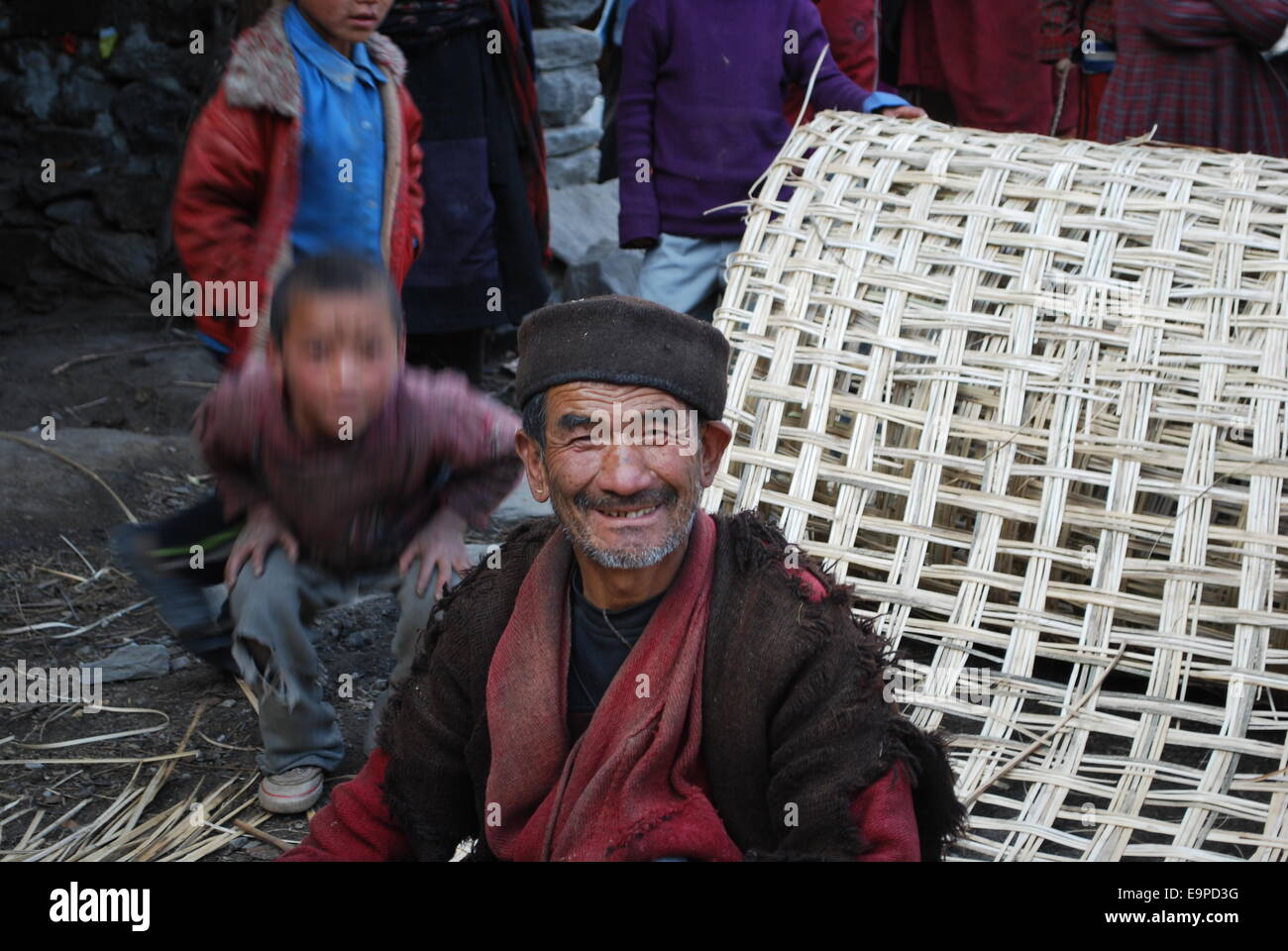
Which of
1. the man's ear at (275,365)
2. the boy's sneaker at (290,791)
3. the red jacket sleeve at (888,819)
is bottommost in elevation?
the boy's sneaker at (290,791)

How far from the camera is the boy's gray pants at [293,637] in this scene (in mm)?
2695

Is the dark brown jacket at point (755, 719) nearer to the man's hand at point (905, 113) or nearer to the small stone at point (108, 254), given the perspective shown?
the man's hand at point (905, 113)

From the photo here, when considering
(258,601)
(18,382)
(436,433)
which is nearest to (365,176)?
(436,433)

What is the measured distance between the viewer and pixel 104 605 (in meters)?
3.74

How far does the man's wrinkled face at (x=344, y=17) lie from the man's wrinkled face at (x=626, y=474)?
64.5 inches

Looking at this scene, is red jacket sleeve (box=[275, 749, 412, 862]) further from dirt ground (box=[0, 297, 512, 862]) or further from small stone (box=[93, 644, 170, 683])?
small stone (box=[93, 644, 170, 683])

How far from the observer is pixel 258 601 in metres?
2.68

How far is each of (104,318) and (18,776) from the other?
12.6 ft

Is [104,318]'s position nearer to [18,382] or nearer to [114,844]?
[18,382]

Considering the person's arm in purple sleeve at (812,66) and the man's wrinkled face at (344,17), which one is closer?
the man's wrinkled face at (344,17)

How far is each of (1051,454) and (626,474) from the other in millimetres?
1348

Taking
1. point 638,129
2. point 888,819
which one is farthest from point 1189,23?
point 888,819

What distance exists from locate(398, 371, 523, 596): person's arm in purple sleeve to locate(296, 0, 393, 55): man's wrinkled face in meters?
0.97

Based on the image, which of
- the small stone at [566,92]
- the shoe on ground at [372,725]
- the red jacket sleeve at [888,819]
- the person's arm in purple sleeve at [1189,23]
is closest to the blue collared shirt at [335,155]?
the shoe on ground at [372,725]
